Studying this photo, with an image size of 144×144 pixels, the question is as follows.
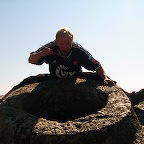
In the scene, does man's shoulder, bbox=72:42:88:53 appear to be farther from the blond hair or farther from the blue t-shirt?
the blond hair

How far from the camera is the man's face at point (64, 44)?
9.00 m

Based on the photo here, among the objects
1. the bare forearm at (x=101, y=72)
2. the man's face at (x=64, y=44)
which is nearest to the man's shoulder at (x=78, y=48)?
the man's face at (x=64, y=44)

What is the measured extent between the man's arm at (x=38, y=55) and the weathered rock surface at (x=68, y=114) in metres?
0.81

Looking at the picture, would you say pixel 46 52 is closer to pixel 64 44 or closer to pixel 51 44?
pixel 64 44

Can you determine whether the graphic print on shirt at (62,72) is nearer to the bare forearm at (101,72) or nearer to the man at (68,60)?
the man at (68,60)

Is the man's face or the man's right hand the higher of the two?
the man's face

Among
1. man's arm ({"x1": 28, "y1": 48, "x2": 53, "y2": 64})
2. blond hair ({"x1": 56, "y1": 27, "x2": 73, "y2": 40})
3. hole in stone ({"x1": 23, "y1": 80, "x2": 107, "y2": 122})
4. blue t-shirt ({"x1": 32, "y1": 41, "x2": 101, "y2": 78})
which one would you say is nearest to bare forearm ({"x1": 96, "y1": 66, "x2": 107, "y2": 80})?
blue t-shirt ({"x1": 32, "y1": 41, "x2": 101, "y2": 78})

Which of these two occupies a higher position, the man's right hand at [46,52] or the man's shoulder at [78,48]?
the man's shoulder at [78,48]

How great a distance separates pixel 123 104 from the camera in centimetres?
823

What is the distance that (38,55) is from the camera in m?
9.17

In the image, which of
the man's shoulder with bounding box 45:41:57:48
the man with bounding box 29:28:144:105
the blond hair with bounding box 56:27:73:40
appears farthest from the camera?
the man's shoulder with bounding box 45:41:57:48

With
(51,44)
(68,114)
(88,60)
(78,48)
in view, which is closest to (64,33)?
(51,44)

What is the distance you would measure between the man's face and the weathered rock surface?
94 centimetres

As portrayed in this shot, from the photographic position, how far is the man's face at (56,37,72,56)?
29.5 ft
